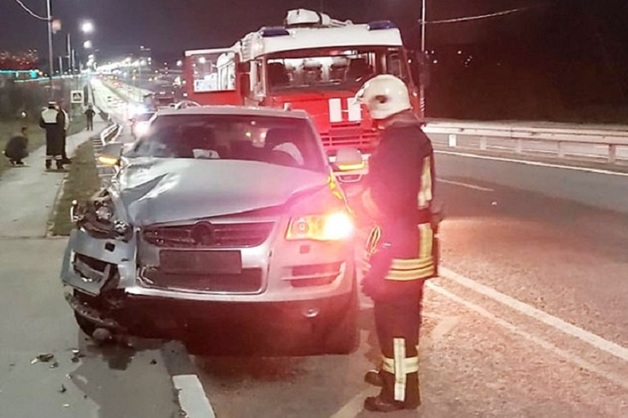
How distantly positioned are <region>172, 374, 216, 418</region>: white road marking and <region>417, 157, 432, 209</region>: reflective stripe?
167cm

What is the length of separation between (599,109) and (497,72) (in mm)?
10904

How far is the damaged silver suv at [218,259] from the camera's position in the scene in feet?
19.7

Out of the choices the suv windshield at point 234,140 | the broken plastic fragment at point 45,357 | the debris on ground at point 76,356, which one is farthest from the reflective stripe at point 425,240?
the broken plastic fragment at point 45,357

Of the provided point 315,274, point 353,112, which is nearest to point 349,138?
point 353,112

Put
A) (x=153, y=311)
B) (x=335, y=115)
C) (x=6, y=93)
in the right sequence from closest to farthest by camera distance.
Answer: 1. (x=153, y=311)
2. (x=335, y=115)
3. (x=6, y=93)

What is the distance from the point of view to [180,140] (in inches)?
318

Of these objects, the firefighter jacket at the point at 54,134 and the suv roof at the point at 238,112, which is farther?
the firefighter jacket at the point at 54,134

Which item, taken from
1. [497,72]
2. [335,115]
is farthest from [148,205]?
[497,72]

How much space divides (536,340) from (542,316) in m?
0.78

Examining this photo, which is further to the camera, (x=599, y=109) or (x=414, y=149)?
(x=599, y=109)

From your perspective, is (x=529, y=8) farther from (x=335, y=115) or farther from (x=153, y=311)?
(x=153, y=311)

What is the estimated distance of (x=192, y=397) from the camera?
5543 millimetres

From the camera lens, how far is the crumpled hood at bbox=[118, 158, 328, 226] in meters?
6.12

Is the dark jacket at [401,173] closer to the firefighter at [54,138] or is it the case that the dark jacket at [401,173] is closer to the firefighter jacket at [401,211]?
the firefighter jacket at [401,211]
